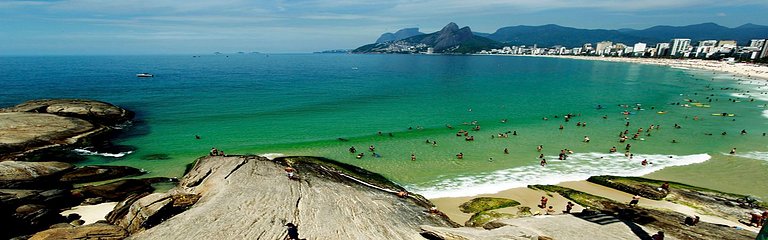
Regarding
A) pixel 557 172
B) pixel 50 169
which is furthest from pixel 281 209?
pixel 557 172

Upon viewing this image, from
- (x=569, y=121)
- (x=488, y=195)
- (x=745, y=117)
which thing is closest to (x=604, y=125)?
(x=569, y=121)

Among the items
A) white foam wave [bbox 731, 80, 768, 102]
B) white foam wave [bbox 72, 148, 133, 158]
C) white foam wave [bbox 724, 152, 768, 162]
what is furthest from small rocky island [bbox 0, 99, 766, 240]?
white foam wave [bbox 731, 80, 768, 102]

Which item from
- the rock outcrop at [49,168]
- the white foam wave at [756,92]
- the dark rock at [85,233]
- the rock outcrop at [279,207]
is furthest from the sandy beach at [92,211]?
the white foam wave at [756,92]

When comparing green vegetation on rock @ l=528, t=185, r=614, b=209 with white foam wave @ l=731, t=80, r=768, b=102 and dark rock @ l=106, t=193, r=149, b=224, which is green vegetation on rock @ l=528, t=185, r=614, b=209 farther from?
white foam wave @ l=731, t=80, r=768, b=102

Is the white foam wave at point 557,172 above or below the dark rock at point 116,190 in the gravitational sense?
below

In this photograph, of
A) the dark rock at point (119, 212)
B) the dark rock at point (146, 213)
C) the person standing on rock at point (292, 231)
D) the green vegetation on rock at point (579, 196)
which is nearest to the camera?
the person standing on rock at point (292, 231)

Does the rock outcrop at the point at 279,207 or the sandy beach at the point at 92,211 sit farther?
the sandy beach at the point at 92,211

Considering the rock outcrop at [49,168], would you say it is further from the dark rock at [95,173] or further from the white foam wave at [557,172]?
the white foam wave at [557,172]
